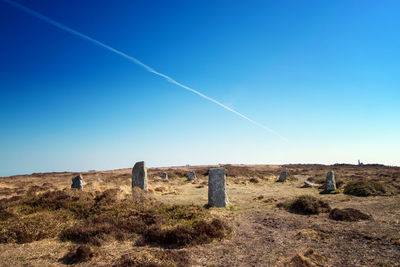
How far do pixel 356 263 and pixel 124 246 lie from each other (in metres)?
6.22

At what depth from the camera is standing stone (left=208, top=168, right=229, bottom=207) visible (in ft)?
41.0

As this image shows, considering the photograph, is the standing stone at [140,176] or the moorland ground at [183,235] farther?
the standing stone at [140,176]

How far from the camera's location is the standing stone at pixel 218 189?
12500 millimetres

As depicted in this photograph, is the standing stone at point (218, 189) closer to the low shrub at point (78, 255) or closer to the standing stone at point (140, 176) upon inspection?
the standing stone at point (140, 176)

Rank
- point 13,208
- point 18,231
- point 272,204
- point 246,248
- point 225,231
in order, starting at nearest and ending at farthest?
1. point 246,248
2. point 18,231
3. point 225,231
4. point 13,208
5. point 272,204

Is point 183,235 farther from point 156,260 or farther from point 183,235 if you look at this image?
point 156,260

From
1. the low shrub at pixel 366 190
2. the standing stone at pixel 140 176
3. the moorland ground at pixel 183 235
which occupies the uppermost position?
the standing stone at pixel 140 176

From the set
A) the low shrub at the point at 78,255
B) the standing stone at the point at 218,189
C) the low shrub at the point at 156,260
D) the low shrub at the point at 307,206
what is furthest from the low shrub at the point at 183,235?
the low shrub at the point at 307,206

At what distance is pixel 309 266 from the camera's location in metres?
5.36

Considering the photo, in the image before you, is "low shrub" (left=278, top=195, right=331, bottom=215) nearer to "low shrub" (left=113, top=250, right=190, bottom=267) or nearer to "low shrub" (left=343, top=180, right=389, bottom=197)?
"low shrub" (left=343, top=180, right=389, bottom=197)

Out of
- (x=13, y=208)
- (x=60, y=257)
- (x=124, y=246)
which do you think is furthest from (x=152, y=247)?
(x=13, y=208)

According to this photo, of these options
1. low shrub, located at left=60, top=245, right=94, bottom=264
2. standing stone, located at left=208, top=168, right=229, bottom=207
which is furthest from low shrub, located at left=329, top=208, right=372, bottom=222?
low shrub, located at left=60, top=245, right=94, bottom=264

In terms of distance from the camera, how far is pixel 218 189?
496 inches

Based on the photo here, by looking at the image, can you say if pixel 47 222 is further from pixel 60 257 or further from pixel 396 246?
pixel 396 246
